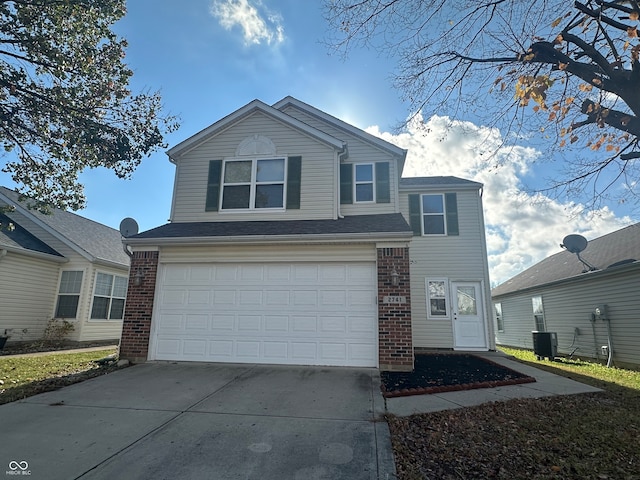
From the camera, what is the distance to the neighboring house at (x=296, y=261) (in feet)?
25.8

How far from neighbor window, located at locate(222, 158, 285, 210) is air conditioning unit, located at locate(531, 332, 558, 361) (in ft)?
32.3

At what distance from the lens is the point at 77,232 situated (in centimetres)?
1476

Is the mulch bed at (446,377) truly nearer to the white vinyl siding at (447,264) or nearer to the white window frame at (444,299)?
the white vinyl siding at (447,264)

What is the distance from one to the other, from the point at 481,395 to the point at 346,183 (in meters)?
6.73

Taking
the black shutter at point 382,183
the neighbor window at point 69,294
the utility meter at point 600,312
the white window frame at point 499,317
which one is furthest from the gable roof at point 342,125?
the white window frame at point 499,317

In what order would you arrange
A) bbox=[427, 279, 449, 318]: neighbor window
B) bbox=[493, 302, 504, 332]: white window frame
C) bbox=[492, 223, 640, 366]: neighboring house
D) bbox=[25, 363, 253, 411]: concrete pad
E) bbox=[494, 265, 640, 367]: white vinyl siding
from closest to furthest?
bbox=[25, 363, 253, 411]: concrete pad → bbox=[494, 265, 640, 367]: white vinyl siding → bbox=[492, 223, 640, 366]: neighboring house → bbox=[427, 279, 449, 318]: neighbor window → bbox=[493, 302, 504, 332]: white window frame

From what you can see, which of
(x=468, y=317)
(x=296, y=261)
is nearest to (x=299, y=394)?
(x=296, y=261)

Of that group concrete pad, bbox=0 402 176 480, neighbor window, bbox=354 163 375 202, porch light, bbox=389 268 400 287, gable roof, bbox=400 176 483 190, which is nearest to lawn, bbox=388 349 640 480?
porch light, bbox=389 268 400 287

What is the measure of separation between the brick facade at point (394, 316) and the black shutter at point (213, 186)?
5231 millimetres

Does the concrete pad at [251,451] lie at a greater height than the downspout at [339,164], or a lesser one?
lesser

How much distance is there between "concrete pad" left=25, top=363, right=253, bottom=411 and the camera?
5.40 meters

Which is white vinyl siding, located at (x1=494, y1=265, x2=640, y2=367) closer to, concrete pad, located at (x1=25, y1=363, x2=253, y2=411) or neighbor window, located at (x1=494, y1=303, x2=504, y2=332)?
neighbor window, located at (x1=494, y1=303, x2=504, y2=332)

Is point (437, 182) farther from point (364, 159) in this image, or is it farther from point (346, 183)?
point (346, 183)

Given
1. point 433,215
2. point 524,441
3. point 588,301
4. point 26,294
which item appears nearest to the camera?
point 524,441
